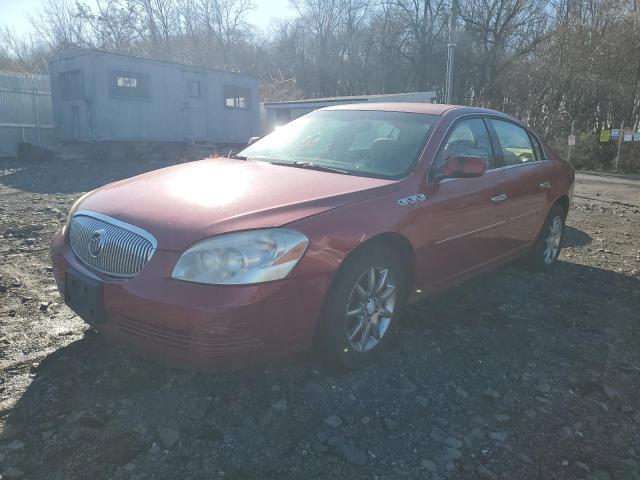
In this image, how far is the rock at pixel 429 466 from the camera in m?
2.30

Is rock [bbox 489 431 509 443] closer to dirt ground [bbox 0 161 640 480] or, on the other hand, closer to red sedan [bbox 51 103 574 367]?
dirt ground [bbox 0 161 640 480]

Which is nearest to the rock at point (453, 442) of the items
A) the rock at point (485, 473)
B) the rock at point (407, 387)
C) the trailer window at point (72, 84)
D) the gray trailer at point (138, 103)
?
the rock at point (485, 473)

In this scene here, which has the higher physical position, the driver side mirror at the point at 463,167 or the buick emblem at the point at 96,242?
the driver side mirror at the point at 463,167

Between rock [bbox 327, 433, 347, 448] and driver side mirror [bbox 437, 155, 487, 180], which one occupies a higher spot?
driver side mirror [bbox 437, 155, 487, 180]

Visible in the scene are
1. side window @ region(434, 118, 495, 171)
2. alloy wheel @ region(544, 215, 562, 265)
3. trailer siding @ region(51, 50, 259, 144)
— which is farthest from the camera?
trailer siding @ region(51, 50, 259, 144)

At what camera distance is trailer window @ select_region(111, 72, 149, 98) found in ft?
53.4

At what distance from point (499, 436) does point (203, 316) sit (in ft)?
5.17

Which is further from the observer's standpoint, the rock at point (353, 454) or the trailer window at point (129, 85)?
the trailer window at point (129, 85)

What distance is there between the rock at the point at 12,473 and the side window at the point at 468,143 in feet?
9.48

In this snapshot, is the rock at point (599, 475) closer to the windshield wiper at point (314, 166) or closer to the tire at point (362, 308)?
the tire at point (362, 308)

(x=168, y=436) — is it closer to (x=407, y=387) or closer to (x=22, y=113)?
(x=407, y=387)

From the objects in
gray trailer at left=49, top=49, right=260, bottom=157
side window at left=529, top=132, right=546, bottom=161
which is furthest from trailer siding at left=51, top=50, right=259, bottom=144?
side window at left=529, top=132, right=546, bottom=161

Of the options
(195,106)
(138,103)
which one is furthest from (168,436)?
(195,106)

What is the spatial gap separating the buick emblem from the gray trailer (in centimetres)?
1474
